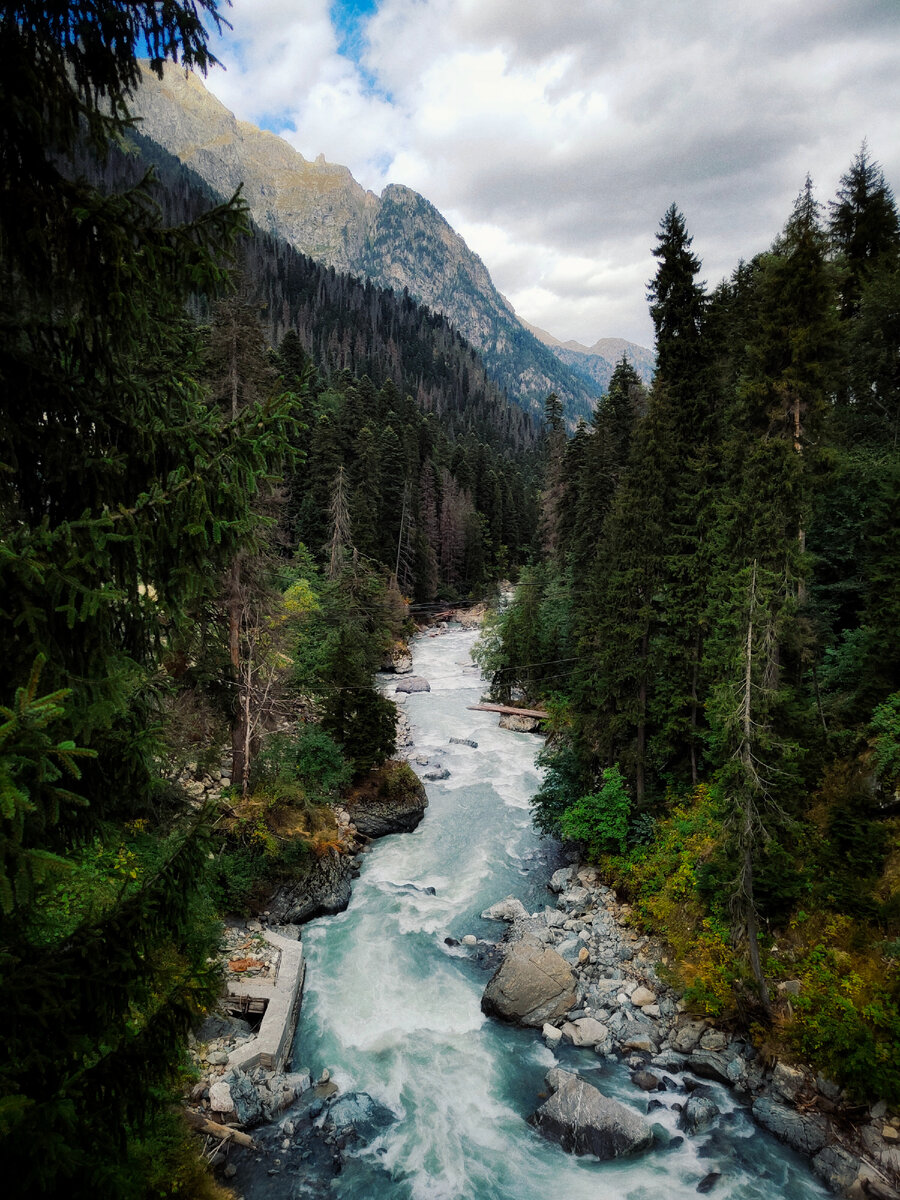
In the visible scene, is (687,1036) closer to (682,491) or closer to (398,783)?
(398,783)

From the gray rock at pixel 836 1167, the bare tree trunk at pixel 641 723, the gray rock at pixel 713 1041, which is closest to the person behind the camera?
the gray rock at pixel 836 1167

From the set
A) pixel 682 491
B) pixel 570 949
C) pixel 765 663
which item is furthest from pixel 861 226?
pixel 570 949

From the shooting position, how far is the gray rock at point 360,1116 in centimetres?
920

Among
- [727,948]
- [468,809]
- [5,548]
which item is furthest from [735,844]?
[5,548]

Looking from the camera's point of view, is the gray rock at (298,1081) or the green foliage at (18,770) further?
the gray rock at (298,1081)

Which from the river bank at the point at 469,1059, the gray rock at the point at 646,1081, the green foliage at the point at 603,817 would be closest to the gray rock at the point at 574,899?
the river bank at the point at 469,1059

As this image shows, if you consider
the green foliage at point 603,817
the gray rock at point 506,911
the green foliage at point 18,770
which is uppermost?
the green foliage at point 18,770

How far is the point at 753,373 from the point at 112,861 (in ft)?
58.3

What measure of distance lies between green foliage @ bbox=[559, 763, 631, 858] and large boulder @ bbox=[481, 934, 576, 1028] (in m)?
3.92

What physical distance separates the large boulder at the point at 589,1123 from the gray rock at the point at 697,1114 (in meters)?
0.72

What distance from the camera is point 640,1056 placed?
10.6m

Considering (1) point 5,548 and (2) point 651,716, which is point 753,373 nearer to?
(2) point 651,716

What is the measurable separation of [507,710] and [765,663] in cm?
1837

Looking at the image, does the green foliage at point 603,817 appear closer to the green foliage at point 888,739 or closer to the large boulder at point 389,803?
the large boulder at point 389,803
